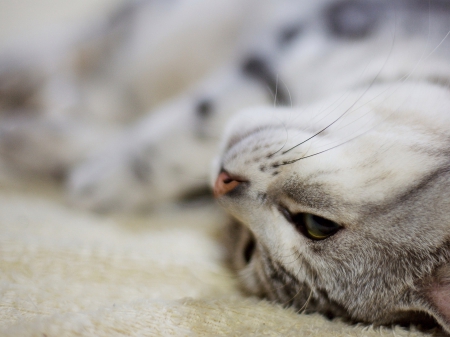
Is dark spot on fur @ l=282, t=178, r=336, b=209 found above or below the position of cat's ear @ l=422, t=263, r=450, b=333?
above

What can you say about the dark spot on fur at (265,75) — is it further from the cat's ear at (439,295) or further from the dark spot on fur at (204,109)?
the cat's ear at (439,295)

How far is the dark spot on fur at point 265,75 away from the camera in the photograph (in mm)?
1184

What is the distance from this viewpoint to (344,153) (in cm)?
77

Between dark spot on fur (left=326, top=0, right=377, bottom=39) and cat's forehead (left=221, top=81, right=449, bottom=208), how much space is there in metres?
0.32

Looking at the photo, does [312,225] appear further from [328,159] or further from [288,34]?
[288,34]

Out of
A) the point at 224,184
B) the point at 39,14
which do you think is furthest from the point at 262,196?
the point at 39,14

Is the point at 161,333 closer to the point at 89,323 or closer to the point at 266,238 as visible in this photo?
the point at 89,323

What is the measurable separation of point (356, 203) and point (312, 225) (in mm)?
97

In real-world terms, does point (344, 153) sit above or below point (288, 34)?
below

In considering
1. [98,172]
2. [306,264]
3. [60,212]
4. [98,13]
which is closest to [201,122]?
[98,172]

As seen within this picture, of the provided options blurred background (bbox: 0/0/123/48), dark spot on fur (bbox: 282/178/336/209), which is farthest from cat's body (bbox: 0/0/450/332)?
blurred background (bbox: 0/0/123/48)

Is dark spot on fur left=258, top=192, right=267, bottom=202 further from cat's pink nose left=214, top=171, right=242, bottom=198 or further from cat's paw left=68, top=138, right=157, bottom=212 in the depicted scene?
cat's paw left=68, top=138, right=157, bottom=212

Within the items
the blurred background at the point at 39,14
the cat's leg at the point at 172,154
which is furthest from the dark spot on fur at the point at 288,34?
the blurred background at the point at 39,14

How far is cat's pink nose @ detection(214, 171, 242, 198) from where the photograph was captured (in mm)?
860
